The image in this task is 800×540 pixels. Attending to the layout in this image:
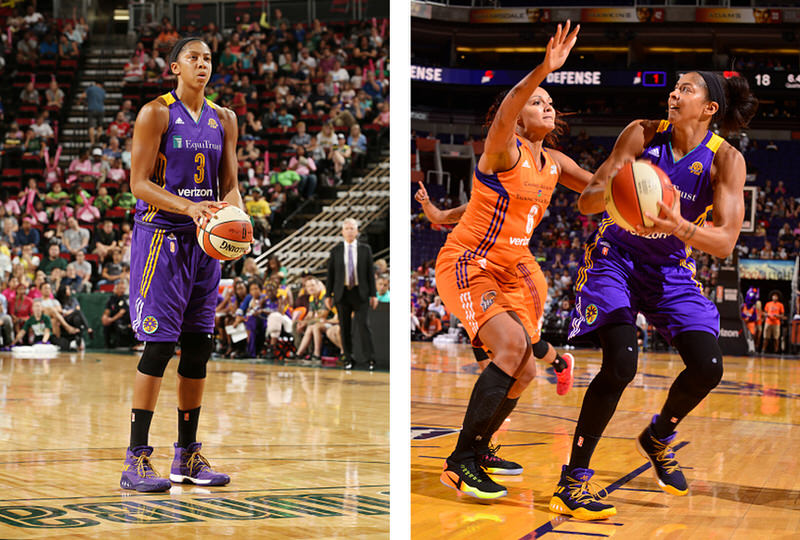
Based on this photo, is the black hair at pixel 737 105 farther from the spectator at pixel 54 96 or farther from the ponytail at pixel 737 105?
the spectator at pixel 54 96

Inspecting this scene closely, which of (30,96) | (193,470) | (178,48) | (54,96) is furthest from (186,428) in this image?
(30,96)

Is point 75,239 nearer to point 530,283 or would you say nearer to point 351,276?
point 351,276

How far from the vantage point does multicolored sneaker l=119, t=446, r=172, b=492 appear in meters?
4.14

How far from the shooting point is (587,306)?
13.5 feet

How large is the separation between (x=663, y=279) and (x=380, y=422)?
3033 mm

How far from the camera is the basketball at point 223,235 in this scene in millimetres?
4074

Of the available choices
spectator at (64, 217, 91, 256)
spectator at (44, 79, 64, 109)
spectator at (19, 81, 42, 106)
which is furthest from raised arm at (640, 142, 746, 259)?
spectator at (19, 81, 42, 106)

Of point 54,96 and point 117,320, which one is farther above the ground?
point 54,96

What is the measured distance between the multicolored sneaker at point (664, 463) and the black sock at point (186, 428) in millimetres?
2268

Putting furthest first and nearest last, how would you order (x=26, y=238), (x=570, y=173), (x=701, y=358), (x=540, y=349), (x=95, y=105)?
(x=95, y=105) → (x=26, y=238) → (x=540, y=349) → (x=570, y=173) → (x=701, y=358)

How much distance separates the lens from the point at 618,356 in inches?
155

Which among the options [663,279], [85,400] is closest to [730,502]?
[663,279]

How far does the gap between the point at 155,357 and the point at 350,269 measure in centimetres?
621

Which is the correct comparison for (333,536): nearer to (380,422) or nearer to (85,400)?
(380,422)
